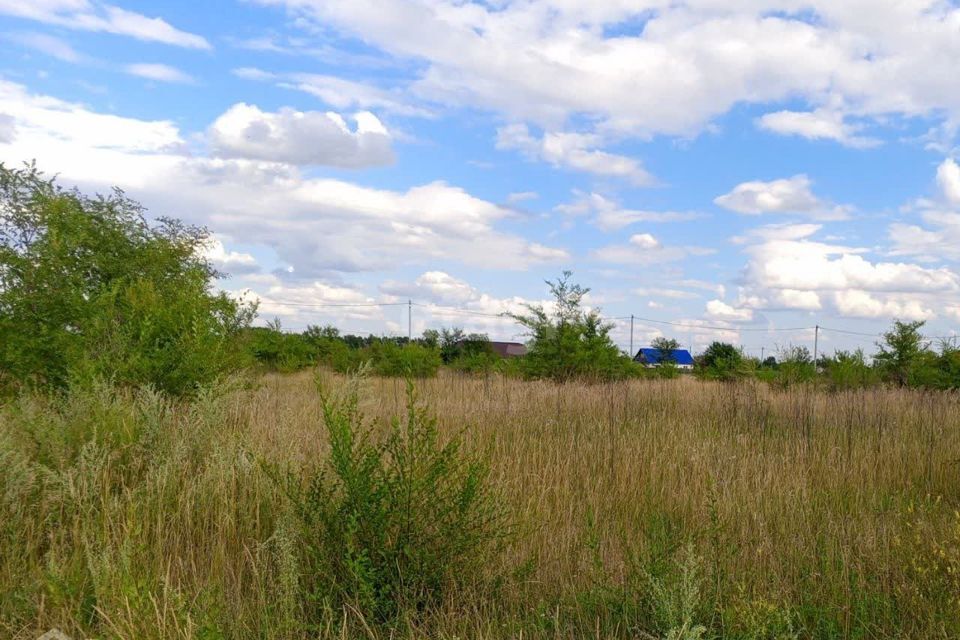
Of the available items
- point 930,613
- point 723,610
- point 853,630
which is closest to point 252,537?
point 723,610

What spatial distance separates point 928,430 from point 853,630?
542 centimetres

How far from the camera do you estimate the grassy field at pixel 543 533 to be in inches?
121

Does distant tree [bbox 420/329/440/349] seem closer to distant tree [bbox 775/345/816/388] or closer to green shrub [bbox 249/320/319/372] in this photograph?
green shrub [bbox 249/320/319/372]

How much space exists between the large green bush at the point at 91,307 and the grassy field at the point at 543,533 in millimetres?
944

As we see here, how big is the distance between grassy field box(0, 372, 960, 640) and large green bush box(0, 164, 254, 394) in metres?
0.94

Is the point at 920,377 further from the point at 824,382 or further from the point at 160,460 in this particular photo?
the point at 160,460

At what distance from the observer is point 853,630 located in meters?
3.10

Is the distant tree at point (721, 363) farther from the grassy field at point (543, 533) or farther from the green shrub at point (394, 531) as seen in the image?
the green shrub at point (394, 531)

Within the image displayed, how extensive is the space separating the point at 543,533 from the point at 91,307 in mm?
6142

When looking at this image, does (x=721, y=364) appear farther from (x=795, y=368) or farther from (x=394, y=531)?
(x=394, y=531)

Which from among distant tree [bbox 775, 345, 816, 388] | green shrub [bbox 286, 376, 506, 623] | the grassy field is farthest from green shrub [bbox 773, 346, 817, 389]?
green shrub [bbox 286, 376, 506, 623]

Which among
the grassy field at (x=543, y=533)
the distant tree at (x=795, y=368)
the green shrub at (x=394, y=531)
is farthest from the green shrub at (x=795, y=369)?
the green shrub at (x=394, y=531)

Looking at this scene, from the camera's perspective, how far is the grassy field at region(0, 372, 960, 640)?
121 inches

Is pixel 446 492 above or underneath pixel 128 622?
above
